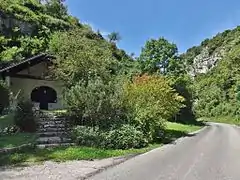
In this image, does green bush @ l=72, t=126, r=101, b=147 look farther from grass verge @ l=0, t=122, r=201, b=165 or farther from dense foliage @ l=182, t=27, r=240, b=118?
dense foliage @ l=182, t=27, r=240, b=118

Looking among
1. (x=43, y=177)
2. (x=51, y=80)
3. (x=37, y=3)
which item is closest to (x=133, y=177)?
(x=43, y=177)

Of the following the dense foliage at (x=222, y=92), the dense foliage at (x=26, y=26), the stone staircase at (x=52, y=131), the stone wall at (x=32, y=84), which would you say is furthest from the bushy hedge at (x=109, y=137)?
the dense foliage at (x=222, y=92)

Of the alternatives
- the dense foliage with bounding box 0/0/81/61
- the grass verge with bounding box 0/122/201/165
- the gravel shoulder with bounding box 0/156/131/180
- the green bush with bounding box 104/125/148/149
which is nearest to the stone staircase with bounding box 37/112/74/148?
the grass verge with bounding box 0/122/201/165

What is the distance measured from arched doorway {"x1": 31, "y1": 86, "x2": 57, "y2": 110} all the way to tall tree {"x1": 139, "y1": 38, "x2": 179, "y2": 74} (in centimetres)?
1687

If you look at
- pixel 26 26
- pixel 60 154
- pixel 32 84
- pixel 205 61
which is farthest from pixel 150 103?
pixel 205 61

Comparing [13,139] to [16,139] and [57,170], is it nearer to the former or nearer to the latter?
[16,139]

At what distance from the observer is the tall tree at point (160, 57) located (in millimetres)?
46406

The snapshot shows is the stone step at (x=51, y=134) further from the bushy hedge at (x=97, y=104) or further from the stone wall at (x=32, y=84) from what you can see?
the stone wall at (x=32, y=84)

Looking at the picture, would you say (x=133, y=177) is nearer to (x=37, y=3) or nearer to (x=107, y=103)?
(x=107, y=103)

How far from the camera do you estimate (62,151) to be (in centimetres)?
1698

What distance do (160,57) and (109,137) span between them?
28122 mm

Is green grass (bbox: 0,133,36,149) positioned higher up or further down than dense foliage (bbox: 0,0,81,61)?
further down

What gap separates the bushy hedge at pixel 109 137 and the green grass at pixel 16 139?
2.34 m

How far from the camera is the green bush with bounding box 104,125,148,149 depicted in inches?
765
